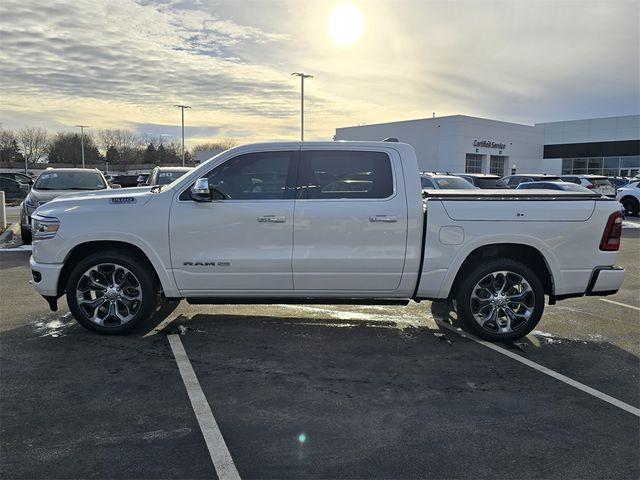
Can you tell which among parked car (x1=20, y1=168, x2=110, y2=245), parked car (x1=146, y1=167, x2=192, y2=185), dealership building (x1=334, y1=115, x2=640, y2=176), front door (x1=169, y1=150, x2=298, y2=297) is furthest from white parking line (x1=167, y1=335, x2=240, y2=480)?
dealership building (x1=334, y1=115, x2=640, y2=176)

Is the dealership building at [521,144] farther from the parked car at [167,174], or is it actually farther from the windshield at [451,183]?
the parked car at [167,174]

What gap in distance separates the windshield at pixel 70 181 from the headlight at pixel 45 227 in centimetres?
736

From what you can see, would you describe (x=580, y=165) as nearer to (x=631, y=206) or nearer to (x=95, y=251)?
(x=631, y=206)

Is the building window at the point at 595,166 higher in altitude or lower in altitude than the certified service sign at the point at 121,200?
higher

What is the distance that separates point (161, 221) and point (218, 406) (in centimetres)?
208

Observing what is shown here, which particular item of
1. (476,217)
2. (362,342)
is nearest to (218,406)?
(362,342)

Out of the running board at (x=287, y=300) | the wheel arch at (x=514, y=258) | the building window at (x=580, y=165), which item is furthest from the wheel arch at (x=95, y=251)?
the building window at (x=580, y=165)

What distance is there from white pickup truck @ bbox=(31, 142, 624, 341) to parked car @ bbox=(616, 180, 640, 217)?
710 inches

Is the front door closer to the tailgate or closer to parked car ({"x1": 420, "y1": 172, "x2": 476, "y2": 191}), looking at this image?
the tailgate

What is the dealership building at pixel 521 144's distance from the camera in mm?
54625

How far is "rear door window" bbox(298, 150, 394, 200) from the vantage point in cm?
514

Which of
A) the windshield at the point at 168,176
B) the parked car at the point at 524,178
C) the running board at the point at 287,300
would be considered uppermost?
the parked car at the point at 524,178

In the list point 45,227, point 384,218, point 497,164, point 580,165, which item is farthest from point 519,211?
point 580,165

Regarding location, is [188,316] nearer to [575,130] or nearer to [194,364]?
[194,364]
